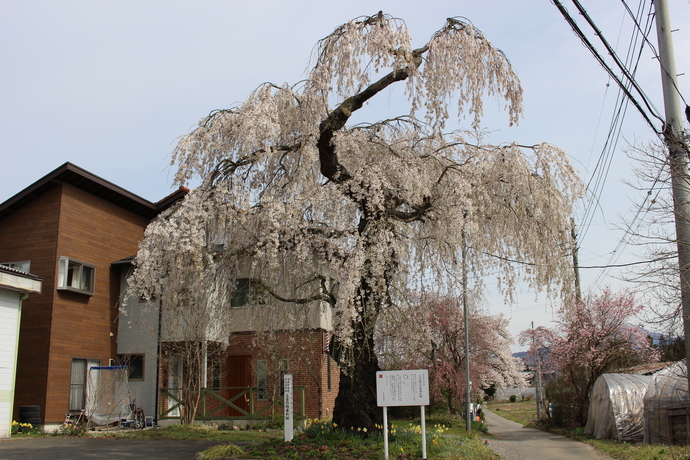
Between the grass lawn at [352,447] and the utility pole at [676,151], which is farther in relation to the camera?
the grass lawn at [352,447]

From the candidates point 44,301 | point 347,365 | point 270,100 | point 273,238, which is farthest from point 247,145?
point 44,301

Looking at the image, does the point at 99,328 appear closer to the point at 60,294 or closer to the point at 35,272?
the point at 60,294

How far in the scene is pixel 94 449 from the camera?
1247 centimetres

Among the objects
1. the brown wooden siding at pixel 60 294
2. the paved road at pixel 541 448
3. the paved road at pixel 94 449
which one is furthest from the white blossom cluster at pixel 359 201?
the brown wooden siding at pixel 60 294

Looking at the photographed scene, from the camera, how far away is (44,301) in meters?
17.6

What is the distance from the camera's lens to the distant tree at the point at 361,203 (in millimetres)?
10289

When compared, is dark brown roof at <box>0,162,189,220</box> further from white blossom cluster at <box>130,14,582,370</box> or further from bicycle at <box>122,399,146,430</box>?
white blossom cluster at <box>130,14,582,370</box>


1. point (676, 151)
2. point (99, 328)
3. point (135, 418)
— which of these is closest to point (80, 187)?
point (99, 328)

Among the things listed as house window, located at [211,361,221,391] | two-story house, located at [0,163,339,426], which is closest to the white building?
two-story house, located at [0,163,339,426]

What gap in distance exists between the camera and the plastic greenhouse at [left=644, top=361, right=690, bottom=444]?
46.8ft

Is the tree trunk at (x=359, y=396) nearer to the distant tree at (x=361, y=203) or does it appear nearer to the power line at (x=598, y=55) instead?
the distant tree at (x=361, y=203)

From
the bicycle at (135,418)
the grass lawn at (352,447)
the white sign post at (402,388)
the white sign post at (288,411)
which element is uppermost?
the white sign post at (402,388)

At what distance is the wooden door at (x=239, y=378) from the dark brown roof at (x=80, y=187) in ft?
21.2

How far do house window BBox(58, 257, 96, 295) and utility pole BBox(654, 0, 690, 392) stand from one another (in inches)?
646
